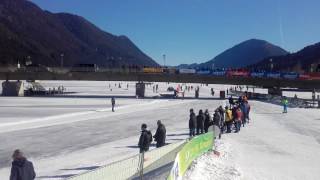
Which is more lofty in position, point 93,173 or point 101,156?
point 93,173

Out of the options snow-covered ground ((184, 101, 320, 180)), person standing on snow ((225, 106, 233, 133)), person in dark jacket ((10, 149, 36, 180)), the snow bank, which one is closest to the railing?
the snow bank

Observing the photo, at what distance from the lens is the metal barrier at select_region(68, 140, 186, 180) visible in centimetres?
909

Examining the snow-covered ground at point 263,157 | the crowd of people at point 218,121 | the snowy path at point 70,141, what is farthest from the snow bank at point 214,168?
the crowd of people at point 218,121

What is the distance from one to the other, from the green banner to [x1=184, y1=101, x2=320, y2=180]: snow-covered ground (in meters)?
0.29

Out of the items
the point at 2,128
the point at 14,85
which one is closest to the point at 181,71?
the point at 14,85

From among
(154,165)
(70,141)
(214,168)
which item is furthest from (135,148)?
(154,165)

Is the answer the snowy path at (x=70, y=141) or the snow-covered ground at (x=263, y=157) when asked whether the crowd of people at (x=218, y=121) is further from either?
the snowy path at (x=70, y=141)

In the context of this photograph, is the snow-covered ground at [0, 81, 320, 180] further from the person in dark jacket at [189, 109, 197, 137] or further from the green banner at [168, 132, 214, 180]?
the person in dark jacket at [189, 109, 197, 137]

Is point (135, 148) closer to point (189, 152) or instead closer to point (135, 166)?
point (189, 152)

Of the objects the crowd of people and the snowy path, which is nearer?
the snowy path

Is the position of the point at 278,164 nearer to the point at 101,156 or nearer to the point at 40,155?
the point at 101,156

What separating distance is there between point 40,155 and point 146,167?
9.97 m

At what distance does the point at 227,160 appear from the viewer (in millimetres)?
19750

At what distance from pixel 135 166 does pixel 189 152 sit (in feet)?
16.7
